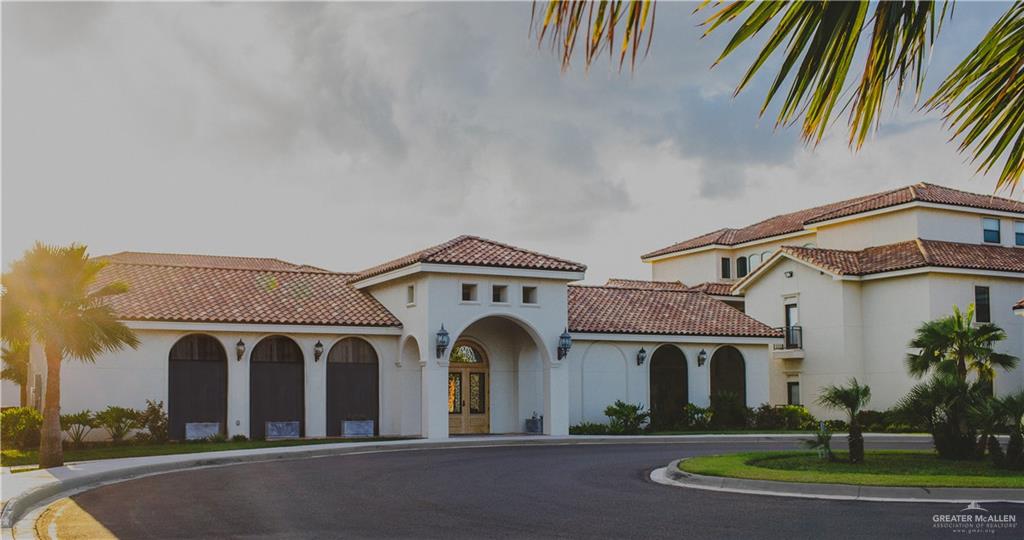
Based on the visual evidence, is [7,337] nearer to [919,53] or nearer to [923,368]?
[919,53]

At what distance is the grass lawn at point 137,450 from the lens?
2292cm

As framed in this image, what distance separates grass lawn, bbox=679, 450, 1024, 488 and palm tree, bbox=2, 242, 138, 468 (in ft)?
39.0

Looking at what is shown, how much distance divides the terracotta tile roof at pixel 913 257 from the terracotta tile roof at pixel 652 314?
4.68m

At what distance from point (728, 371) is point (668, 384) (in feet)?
8.75

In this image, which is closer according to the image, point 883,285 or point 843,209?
point 883,285

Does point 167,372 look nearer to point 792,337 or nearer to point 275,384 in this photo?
point 275,384

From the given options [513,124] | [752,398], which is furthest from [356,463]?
[752,398]

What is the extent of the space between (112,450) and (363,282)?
11466mm

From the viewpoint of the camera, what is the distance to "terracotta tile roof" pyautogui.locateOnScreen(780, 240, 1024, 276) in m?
38.5

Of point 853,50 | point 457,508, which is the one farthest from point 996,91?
point 457,508

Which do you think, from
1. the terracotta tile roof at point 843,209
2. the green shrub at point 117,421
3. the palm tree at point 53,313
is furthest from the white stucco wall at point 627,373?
the palm tree at point 53,313

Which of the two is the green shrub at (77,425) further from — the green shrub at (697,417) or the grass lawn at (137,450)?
the green shrub at (697,417)

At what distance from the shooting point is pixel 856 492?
15133 mm

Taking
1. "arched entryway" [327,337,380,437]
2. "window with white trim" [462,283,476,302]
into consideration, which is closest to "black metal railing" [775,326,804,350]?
"window with white trim" [462,283,476,302]
